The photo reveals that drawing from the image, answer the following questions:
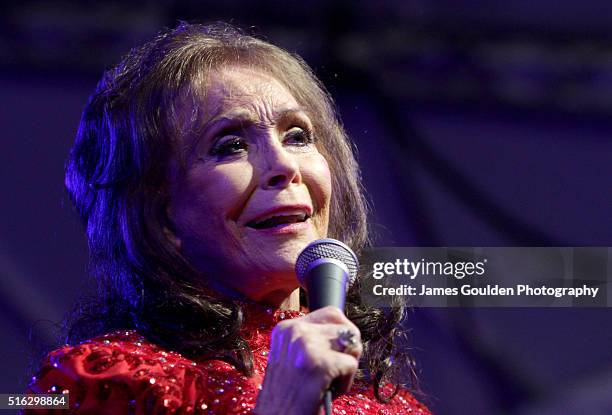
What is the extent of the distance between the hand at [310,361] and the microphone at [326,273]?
22 mm

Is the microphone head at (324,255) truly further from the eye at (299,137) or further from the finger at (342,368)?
the eye at (299,137)

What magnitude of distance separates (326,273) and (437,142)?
152 centimetres

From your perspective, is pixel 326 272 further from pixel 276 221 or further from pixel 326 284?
pixel 276 221

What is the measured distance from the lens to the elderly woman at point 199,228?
1.42 metres

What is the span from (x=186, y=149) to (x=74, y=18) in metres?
1.03

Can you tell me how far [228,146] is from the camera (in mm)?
1650

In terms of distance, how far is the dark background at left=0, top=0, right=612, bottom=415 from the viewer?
7.80 feet

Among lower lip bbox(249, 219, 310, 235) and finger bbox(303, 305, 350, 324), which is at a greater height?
lower lip bbox(249, 219, 310, 235)

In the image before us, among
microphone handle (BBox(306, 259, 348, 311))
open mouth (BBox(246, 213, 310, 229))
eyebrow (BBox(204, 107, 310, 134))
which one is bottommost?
microphone handle (BBox(306, 259, 348, 311))

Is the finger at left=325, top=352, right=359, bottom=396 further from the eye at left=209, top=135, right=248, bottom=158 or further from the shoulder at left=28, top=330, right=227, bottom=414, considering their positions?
the eye at left=209, top=135, right=248, bottom=158

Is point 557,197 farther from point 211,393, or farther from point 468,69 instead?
point 211,393

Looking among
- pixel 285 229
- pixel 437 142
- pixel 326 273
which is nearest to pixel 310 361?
pixel 326 273

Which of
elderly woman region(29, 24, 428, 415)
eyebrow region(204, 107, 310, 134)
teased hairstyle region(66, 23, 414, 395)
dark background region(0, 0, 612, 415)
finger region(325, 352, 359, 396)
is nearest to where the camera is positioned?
finger region(325, 352, 359, 396)

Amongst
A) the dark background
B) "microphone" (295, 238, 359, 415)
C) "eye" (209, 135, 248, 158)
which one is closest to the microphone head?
"microphone" (295, 238, 359, 415)
